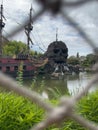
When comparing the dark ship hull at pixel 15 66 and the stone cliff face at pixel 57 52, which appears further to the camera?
the dark ship hull at pixel 15 66

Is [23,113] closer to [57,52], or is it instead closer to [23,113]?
[23,113]

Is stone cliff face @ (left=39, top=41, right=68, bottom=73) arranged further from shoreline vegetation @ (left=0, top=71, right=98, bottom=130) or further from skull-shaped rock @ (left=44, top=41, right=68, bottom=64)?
shoreline vegetation @ (left=0, top=71, right=98, bottom=130)

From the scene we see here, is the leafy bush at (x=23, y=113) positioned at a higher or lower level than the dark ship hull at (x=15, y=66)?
lower

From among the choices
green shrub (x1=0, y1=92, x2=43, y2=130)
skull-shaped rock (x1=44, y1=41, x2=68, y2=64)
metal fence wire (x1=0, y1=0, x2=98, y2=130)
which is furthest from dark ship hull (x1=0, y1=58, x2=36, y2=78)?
metal fence wire (x1=0, y1=0, x2=98, y2=130)

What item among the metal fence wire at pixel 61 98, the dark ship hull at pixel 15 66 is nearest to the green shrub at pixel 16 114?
the dark ship hull at pixel 15 66

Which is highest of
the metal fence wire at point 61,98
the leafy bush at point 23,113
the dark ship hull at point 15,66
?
the dark ship hull at point 15,66

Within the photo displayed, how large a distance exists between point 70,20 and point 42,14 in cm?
3

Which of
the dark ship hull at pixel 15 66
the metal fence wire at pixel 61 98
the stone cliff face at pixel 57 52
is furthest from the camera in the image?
the dark ship hull at pixel 15 66

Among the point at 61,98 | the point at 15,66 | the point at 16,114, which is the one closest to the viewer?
the point at 61,98

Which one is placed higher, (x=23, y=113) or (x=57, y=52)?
(x=57, y=52)

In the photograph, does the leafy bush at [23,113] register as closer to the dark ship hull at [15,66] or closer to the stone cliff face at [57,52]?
the dark ship hull at [15,66]

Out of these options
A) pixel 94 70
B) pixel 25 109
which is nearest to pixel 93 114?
pixel 25 109

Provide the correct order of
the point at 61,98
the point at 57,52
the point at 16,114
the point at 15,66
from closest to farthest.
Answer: the point at 61,98, the point at 57,52, the point at 16,114, the point at 15,66

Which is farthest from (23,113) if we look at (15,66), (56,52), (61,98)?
(15,66)
